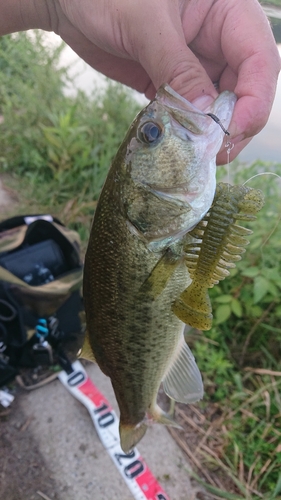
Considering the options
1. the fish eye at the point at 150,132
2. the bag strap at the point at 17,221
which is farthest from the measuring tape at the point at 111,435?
the fish eye at the point at 150,132

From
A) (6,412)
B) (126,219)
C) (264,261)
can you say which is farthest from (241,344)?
(126,219)

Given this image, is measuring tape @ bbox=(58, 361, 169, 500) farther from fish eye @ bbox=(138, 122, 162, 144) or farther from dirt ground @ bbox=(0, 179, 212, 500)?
fish eye @ bbox=(138, 122, 162, 144)

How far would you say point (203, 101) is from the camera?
148cm

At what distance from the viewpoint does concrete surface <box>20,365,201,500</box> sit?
7.77 ft

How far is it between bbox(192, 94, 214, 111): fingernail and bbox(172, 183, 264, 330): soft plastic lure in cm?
35

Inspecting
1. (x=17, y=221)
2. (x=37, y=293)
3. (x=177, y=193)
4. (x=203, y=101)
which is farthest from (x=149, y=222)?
(x=17, y=221)

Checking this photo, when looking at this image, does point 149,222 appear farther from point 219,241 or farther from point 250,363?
point 250,363

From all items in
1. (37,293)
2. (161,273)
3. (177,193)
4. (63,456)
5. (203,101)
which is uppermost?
(203,101)

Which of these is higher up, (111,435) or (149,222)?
(149,222)

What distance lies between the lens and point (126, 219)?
1359mm

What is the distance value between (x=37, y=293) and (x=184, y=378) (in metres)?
1.25

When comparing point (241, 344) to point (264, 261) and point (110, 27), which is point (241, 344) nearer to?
point (264, 261)

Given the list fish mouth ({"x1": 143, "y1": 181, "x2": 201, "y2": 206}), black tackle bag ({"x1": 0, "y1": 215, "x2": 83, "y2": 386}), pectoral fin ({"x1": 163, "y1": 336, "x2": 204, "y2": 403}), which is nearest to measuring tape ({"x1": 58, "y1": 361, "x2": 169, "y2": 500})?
black tackle bag ({"x1": 0, "y1": 215, "x2": 83, "y2": 386})

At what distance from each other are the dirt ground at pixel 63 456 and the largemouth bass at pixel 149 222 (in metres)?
1.20
